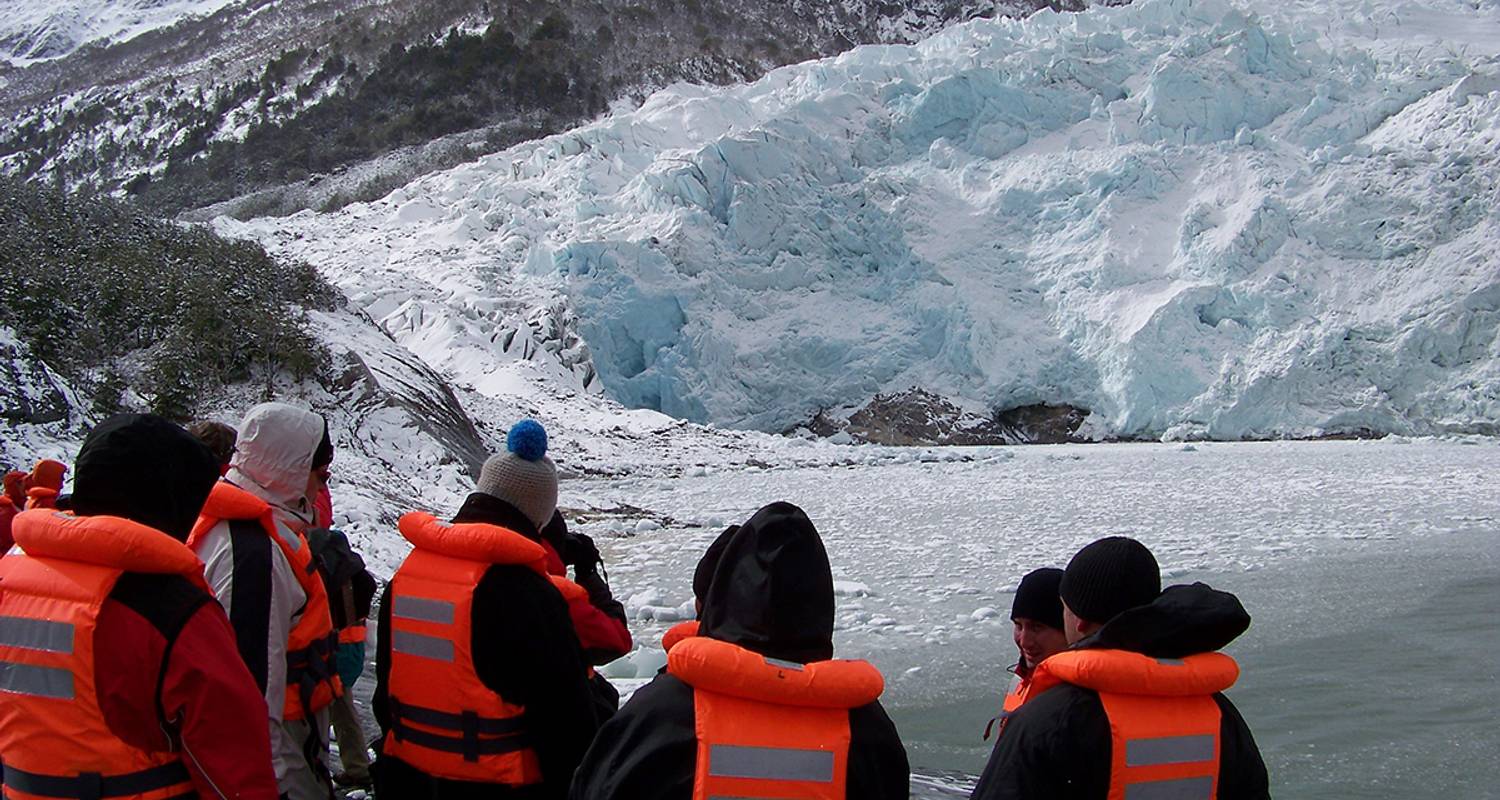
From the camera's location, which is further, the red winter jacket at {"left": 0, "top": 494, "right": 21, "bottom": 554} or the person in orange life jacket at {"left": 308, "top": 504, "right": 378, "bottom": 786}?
the red winter jacket at {"left": 0, "top": 494, "right": 21, "bottom": 554}

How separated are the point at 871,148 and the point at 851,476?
13822 millimetres

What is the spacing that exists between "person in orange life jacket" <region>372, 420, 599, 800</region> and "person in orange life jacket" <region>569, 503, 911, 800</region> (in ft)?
1.85

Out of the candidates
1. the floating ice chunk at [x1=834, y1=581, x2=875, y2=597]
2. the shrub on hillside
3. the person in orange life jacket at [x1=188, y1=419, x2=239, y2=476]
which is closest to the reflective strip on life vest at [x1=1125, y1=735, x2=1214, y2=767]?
the person in orange life jacket at [x1=188, y1=419, x2=239, y2=476]

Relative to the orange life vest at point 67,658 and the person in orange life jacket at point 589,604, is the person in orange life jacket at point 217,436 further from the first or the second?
the orange life vest at point 67,658

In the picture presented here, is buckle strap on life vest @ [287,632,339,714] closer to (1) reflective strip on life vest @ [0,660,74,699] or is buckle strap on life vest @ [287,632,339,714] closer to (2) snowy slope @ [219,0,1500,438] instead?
(1) reflective strip on life vest @ [0,660,74,699]

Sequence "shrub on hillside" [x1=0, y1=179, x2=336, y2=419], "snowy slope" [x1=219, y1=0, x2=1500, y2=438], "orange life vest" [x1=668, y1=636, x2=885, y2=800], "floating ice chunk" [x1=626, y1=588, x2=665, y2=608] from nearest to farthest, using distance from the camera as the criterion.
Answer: "orange life vest" [x1=668, y1=636, x2=885, y2=800] < "floating ice chunk" [x1=626, y1=588, x2=665, y2=608] < "shrub on hillside" [x1=0, y1=179, x2=336, y2=419] < "snowy slope" [x1=219, y1=0, x2=1500, y2=438]

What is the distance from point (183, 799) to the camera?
5.78 feet

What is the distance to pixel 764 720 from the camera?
→ 1.54 metres

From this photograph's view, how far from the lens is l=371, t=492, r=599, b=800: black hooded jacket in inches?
84.4

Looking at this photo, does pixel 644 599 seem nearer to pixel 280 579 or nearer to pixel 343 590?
→ pixel 343 590

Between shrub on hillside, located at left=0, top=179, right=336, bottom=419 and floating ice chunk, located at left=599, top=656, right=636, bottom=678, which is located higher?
shrub on hillside, located at left=0, top=179, right=336, bottom=419

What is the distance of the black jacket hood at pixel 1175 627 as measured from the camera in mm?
1744

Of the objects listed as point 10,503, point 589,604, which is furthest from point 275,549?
point 10,503

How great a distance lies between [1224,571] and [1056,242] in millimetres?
17376
